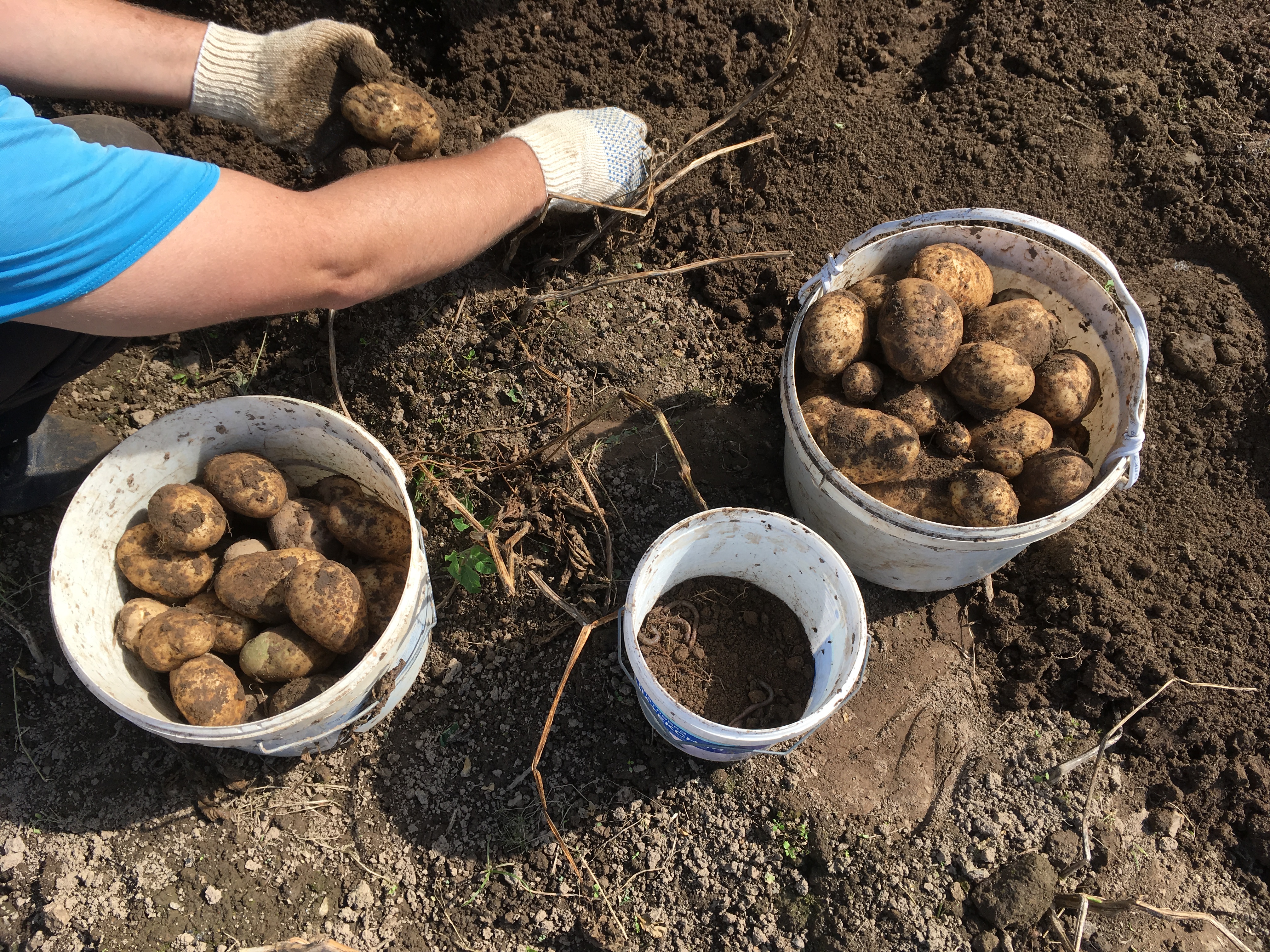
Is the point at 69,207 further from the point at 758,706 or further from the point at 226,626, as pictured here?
the point at 758,706

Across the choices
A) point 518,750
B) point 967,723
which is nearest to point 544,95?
point 518,750

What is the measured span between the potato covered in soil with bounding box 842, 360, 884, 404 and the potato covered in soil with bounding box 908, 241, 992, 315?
34cm

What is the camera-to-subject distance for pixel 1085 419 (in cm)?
238

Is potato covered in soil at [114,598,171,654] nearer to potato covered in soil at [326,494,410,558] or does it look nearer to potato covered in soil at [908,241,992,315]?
potato covered in soil at [326,494,410,558]

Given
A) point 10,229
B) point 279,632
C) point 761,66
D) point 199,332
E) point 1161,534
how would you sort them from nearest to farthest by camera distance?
1. point 10,229
2. point 279,632
3. point 1161,534
4. point 199,332
5. point 761,66

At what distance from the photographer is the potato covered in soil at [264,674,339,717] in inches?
76.4

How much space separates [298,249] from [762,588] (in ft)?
5.51

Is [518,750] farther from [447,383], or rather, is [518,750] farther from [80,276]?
[80,276]

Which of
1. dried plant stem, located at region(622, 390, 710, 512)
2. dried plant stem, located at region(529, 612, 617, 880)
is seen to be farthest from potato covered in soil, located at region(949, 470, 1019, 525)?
dried plant stem, located at region(529, 612, 617, 880)

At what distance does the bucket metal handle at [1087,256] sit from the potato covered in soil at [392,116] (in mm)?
1399

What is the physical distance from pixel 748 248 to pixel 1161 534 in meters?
1.80

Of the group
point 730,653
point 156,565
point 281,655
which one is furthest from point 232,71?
point 730,653

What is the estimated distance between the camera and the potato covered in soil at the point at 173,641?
1.88 metres

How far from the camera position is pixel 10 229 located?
51.7 inches
